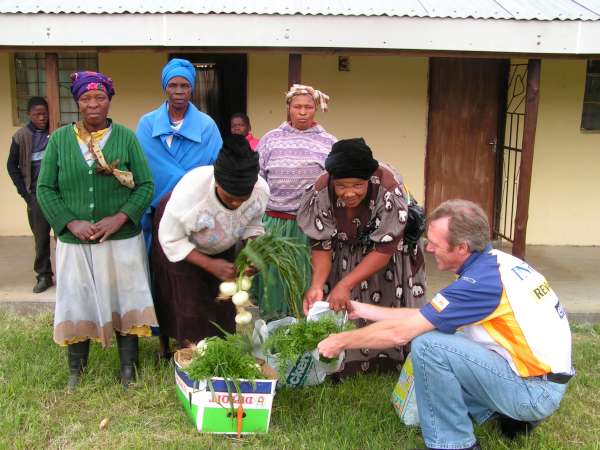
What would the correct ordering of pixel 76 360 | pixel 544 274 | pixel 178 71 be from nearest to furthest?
pixel 76 360, pixel 178 71, pixel 544 274

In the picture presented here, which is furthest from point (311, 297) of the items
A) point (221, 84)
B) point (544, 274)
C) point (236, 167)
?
point (221, 84)

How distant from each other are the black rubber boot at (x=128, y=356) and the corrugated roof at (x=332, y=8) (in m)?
2.71

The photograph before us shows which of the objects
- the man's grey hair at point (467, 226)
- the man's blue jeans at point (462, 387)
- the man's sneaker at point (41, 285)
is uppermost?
the man's grey hair at point (467, 226)

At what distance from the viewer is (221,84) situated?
7.35 metres

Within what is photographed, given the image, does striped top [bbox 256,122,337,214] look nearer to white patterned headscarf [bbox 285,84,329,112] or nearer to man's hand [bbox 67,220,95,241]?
white patterned headscarf [bbox 285,84,329,112]

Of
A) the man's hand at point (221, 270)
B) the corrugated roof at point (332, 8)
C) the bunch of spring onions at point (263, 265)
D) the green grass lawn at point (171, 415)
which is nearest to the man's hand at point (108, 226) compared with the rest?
the man's hand at point (221, 270)

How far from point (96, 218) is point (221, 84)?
423 cm

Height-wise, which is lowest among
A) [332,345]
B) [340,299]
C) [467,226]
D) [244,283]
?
[332,345]

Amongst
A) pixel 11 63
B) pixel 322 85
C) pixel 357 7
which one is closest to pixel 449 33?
pixel 357 7

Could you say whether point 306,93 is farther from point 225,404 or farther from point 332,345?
point 225,404

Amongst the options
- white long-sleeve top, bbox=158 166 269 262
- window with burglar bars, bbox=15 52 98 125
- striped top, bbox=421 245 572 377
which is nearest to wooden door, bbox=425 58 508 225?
window with burglar bars, bbox=15 52 98 125

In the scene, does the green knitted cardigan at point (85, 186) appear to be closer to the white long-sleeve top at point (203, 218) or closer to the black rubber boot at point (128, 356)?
the white long-sleeve top at point (203, 218)

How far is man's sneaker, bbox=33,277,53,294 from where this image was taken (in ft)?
17.7

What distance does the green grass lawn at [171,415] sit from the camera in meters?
3.10
